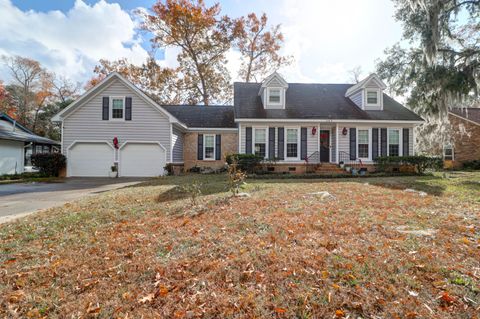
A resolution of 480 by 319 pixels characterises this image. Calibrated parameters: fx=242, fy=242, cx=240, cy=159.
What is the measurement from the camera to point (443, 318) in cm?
218

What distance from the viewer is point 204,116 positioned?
717 inches

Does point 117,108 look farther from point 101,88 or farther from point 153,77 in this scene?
point 153,77

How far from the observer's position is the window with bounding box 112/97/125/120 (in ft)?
48.0

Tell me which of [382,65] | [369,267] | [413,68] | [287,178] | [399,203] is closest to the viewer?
[369,267]

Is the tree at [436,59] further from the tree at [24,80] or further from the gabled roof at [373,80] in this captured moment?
the tree at [24,80]

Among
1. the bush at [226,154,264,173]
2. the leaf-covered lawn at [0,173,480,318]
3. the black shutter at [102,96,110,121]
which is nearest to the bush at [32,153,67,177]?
the black shutter at [102,96,110,121]

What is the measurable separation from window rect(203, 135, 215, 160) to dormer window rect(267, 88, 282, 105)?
4.68m

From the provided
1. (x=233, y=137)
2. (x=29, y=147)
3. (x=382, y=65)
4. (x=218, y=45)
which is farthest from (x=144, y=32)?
(x=382, y=65)

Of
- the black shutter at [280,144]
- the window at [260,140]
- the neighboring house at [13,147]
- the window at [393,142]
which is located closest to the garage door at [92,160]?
the neighboring house at [13,147]

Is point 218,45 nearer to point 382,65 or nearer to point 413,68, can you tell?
point 382,65

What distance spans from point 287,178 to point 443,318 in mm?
10039

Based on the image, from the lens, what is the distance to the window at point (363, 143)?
50.5 ft

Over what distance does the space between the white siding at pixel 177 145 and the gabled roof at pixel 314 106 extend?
4119 millimetres

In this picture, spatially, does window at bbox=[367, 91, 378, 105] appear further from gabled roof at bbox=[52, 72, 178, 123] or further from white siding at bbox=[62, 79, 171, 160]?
white siding at bbox=[62, 79, 171, 160]
